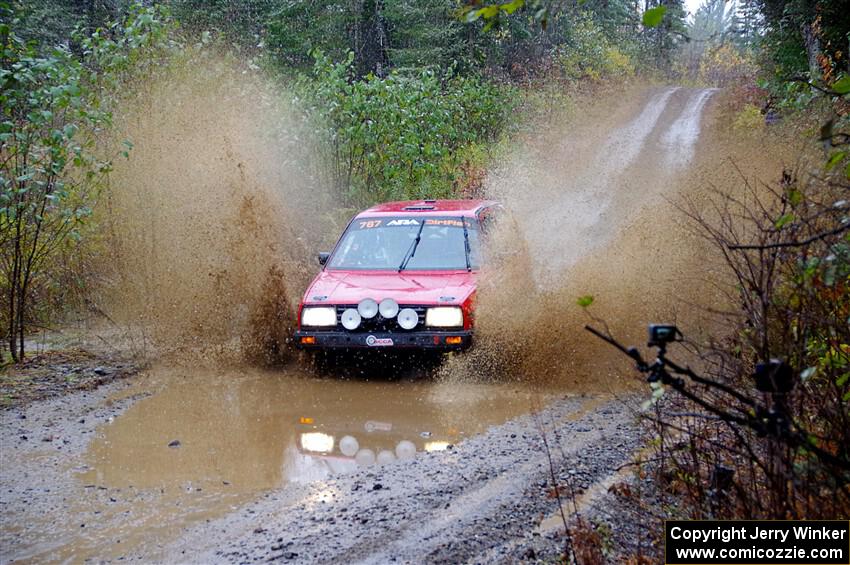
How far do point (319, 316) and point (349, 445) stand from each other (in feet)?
7.30

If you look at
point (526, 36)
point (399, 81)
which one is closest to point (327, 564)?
point (399, 81)

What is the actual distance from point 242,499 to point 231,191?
8.24m

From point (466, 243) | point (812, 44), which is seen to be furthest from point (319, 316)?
point (812, 44)

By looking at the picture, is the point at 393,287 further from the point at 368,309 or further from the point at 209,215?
the point at 209,215

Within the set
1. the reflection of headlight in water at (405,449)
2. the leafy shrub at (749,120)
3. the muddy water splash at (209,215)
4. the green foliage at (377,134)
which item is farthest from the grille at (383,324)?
the leafy shrub at (749,120)

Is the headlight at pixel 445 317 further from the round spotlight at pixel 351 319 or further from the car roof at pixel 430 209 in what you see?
the car roof at pixel 430 209

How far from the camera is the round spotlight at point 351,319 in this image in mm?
8344

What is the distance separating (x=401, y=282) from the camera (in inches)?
351

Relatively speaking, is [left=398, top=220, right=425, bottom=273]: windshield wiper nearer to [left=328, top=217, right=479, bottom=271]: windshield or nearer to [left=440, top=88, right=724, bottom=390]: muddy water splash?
[left=328, top=217, right=479, bottom=271]: windshield

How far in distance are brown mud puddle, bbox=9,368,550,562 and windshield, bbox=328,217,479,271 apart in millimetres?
1520

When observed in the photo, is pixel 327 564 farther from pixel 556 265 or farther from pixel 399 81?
pixel 399 81

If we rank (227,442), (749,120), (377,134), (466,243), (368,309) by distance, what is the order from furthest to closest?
1. (749,120)
2. (377,134)
3. (466,243)
4. (368,309)
5. (227,442)

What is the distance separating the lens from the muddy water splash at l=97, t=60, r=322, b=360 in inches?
400

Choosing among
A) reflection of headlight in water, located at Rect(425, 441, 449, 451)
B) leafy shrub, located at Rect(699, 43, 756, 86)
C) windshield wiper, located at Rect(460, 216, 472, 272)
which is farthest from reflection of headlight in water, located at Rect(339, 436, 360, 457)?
leafy shrub, located at Rect(699, 43, 756, 86)
